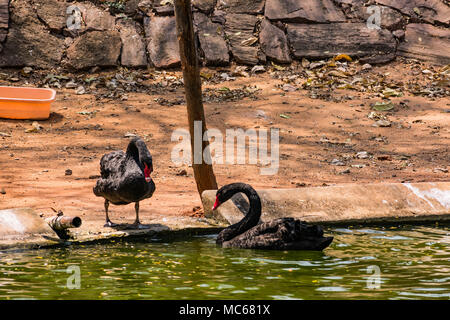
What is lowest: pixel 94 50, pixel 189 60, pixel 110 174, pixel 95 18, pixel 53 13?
pixel 110 174

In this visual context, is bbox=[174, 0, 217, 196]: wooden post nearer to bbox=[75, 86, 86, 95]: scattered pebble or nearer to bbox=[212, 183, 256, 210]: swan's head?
bbox=[212, 183, 256, 210]: swan's head

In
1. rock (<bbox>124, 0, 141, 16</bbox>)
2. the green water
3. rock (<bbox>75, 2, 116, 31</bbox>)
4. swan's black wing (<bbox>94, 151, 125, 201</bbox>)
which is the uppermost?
rock (<bbox>124, 0, 141, 16</bbox>)

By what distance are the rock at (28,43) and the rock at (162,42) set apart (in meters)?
2.38

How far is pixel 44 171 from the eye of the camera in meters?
11.2

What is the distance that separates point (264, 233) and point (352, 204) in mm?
1641

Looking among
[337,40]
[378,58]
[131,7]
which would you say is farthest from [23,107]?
[378,58]

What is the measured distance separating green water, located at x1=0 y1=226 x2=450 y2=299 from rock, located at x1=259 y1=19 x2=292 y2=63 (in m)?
11.5

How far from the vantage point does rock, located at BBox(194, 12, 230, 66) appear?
58.8 ft

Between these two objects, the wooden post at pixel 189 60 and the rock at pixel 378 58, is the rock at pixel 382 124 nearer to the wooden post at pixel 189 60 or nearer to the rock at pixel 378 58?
the rock at pixel 378 58

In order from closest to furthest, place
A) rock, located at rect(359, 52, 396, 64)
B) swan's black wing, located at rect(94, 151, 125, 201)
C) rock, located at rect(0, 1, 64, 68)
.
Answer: swan's black wing, located at rect(94, 151, 125, 201) → rock, located at rect(0, 1, 64, 68) → rock, located at rect(359, 52, 396, 64)

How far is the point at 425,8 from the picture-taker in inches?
798

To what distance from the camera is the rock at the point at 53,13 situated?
1820 cm

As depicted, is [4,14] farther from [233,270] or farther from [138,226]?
[233,270]

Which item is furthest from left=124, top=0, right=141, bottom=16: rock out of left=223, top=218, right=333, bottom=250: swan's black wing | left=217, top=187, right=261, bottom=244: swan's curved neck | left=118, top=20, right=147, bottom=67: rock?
left=223, top=218, right=333, bottom=250: swan's black wing
